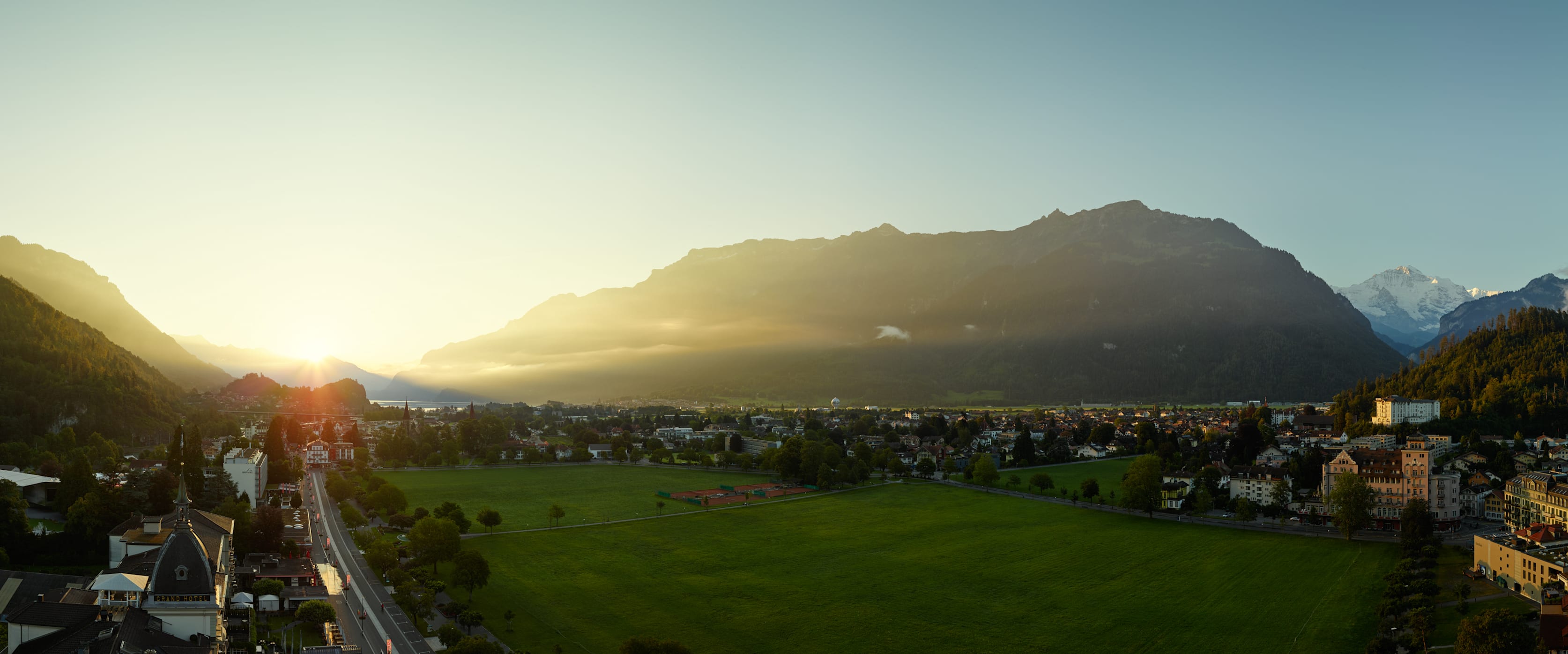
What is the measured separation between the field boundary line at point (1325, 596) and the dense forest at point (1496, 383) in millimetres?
46690

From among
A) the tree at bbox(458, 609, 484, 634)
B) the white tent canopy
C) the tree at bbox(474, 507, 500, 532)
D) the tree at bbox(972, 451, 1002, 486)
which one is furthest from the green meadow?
the tree at bbox(972, 451, 1002, 486)

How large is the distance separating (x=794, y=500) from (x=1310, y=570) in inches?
1644

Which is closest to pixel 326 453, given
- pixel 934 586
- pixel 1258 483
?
pixel 934 586

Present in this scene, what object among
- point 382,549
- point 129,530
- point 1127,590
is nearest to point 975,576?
point 1127,590

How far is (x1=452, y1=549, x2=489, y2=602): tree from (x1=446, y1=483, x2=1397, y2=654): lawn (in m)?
1.13

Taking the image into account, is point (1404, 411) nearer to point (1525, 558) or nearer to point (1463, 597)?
point (1525, 558)

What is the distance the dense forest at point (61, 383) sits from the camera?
284 ft

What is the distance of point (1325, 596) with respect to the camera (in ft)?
149

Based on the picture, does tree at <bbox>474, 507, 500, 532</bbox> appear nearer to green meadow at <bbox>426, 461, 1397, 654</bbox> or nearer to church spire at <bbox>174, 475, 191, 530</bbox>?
green meadow at <bbox>426, 461, 1397, 654</bbox>

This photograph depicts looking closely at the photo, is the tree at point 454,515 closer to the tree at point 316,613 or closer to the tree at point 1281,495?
the tree at point 316,613

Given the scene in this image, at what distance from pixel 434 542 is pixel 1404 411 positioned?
100 meters

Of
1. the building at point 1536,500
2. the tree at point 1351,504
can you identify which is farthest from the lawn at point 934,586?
the building at point 1536,500

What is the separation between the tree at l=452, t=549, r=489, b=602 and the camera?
4362 centimetres

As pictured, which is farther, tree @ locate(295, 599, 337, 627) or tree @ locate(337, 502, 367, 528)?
tree @ locate(337, 502, 367, 528)
